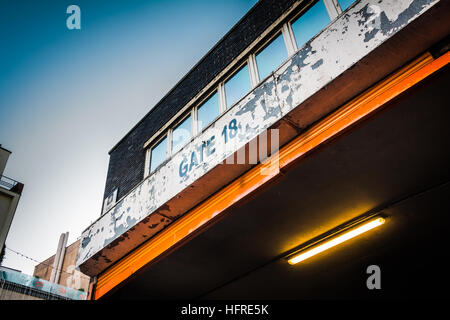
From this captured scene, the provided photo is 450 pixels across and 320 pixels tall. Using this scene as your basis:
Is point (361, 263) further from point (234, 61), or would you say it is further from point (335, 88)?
point (234, 61)

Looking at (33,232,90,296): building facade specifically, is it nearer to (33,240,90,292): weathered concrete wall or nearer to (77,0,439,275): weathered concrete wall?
(33,240,90,292): weathered concrete wall

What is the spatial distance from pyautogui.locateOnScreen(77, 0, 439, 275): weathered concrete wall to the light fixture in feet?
7.09

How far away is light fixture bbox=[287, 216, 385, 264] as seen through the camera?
4.27 meters

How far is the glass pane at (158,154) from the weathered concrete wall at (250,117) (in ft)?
5.54

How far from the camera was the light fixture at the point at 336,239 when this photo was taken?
4.27 meters

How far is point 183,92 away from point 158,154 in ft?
5.29

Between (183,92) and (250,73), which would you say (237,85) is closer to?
(250,73)

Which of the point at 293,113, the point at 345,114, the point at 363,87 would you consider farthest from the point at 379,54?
the point at 293,113

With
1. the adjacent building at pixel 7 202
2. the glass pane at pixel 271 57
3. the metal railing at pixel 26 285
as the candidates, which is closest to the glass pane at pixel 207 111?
the glass pane at pixel 271 57

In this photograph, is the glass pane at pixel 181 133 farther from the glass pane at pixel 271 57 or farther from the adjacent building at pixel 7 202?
the adjacent building at pixel 7 202

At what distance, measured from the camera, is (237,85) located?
18.9 feet

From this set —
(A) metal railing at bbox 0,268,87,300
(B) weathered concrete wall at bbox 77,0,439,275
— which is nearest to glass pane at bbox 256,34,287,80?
(B) weathered concrete wall at bbox 77,0,439,275

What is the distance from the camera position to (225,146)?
13.1 ft

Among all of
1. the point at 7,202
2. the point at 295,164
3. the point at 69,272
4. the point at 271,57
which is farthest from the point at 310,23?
the point at 69,272
